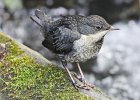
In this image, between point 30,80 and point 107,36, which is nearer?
point 30,80

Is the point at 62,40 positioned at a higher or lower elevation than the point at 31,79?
higher

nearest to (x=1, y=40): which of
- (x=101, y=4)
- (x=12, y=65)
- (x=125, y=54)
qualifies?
(x=12, y=65)

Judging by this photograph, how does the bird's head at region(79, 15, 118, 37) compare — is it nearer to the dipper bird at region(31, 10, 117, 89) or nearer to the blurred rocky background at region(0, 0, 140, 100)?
the dipper bird at region(31, 10, 117, 89)

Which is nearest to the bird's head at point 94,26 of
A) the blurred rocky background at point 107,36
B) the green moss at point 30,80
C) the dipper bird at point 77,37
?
the dipper bird at point 77,37

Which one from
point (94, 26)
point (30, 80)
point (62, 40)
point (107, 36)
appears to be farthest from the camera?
point (107, 36)

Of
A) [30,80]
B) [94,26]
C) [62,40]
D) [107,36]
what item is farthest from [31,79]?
[107,36]

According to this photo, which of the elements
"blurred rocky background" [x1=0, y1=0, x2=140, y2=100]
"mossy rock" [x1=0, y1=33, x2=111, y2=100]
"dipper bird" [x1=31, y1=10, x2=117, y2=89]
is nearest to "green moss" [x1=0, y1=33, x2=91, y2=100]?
"mossy rock" [x1=0, y1=33, x2=111, y2=100]

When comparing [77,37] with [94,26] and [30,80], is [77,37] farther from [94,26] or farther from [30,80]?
[30,80]
